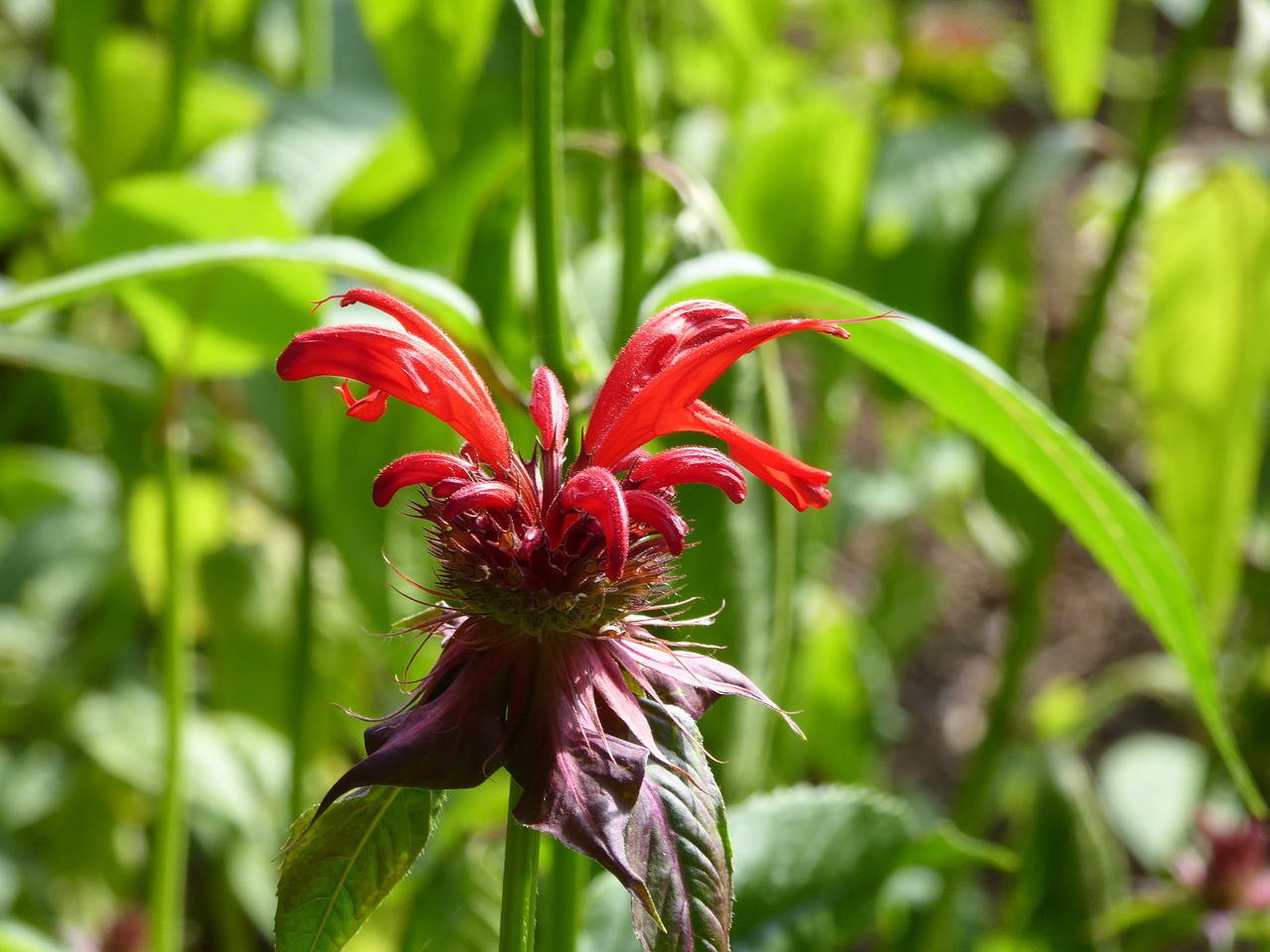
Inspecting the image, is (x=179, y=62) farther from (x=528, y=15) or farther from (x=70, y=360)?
(x=528, y=15)

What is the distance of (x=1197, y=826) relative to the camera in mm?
987

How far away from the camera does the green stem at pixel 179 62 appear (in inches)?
26.5

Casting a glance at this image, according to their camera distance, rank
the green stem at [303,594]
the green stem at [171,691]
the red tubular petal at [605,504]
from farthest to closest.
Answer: the green stem at [303,594], the green stem at [171,691], the red tubular petal at [605,504]

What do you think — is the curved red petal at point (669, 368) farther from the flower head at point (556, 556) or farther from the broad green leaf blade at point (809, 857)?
the broad green leaf blade at point (809, 857)

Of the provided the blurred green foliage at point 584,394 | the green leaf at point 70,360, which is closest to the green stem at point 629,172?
the blurred green foliage at point 584,394

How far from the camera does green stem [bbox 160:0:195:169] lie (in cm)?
67

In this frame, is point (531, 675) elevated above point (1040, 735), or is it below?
above

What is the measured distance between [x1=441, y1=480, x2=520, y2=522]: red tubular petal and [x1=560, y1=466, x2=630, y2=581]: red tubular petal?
0.6 inches

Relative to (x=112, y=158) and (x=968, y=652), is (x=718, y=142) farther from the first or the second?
(x=968, y=652)

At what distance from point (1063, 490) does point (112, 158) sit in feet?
2.51

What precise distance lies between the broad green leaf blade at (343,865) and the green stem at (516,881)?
0.02 meters

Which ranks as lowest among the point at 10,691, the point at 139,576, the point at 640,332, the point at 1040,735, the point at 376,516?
the point at 1040,735

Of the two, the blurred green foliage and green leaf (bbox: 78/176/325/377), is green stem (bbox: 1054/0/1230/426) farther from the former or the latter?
green leaf (bbox: 78/176/325/377)

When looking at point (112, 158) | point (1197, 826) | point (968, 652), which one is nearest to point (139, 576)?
point (112, 158)
